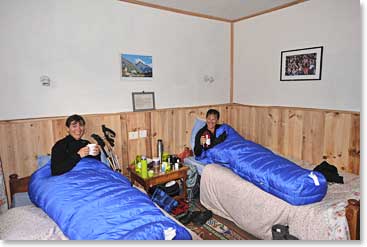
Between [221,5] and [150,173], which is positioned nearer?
[150,173]

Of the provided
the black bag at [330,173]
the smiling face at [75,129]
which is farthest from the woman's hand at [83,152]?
the black bag at [330,173]

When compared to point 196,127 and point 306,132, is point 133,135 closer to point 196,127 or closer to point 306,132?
point 196,127

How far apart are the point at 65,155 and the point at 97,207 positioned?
2.28 feet

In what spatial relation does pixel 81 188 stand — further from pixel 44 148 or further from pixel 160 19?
pixel 160 19

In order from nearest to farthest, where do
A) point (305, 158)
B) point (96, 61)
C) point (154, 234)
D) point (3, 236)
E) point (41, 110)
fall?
point (154, 234), point (3, 236), point (41, 110), point (96, 61), point (305, 158)

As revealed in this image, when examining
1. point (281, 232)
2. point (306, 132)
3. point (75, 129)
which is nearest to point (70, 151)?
point (75, 129)

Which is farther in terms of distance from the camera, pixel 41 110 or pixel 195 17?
pixel 195 17

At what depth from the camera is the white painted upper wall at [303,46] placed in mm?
2348

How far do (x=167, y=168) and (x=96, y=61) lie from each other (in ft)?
4.33

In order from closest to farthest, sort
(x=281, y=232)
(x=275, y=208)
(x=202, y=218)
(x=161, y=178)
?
(x=281, y=232)
(x=275, y=208)
(x=202, y=218)
(x=161, y=178)

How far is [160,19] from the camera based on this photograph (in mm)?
2826

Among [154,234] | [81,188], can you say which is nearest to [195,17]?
[81,188]

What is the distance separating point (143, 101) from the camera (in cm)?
278

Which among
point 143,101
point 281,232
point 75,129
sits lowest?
point 281,232
